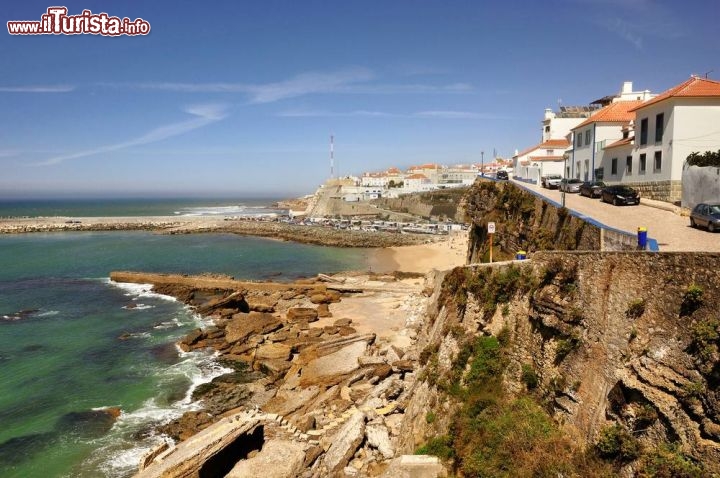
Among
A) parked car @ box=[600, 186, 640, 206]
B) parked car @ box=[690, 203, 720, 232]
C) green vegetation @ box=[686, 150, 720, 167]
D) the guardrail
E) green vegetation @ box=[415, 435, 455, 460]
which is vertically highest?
green vegetation @ box=[686, 150, 720, 167]

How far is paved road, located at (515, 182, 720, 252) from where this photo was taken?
1213 cm

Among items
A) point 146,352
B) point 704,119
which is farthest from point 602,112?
point 146,352

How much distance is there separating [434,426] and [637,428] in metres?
5.47

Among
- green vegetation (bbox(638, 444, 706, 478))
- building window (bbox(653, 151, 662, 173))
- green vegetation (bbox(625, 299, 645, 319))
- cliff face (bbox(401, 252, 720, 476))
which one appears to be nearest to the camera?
green vegetation (bbox(638, 444, 706, 478))

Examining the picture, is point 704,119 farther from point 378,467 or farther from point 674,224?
point 378,467

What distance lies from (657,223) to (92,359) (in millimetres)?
27389

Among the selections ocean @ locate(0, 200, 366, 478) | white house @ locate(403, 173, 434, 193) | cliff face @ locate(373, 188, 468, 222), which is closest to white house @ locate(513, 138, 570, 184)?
ocean @ locate(0, 200, 366, 478)

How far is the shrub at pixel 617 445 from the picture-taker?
8445 millimetres

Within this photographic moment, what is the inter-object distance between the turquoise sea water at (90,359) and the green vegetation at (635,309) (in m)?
15.8

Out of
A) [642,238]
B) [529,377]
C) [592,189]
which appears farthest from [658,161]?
[529,377]

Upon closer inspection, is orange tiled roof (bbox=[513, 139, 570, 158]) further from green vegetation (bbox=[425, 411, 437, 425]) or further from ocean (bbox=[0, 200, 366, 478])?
green vegetation (bbox=[425, 411, 437, 425])

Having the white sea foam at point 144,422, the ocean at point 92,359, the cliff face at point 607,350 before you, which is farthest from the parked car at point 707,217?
the ocean at point 92,359

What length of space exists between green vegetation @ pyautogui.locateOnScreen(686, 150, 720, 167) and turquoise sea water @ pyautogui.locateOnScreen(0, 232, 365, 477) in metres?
23.0

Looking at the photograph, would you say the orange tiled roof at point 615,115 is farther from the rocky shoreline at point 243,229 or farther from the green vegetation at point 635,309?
the rocky shoreline at point 243,229
